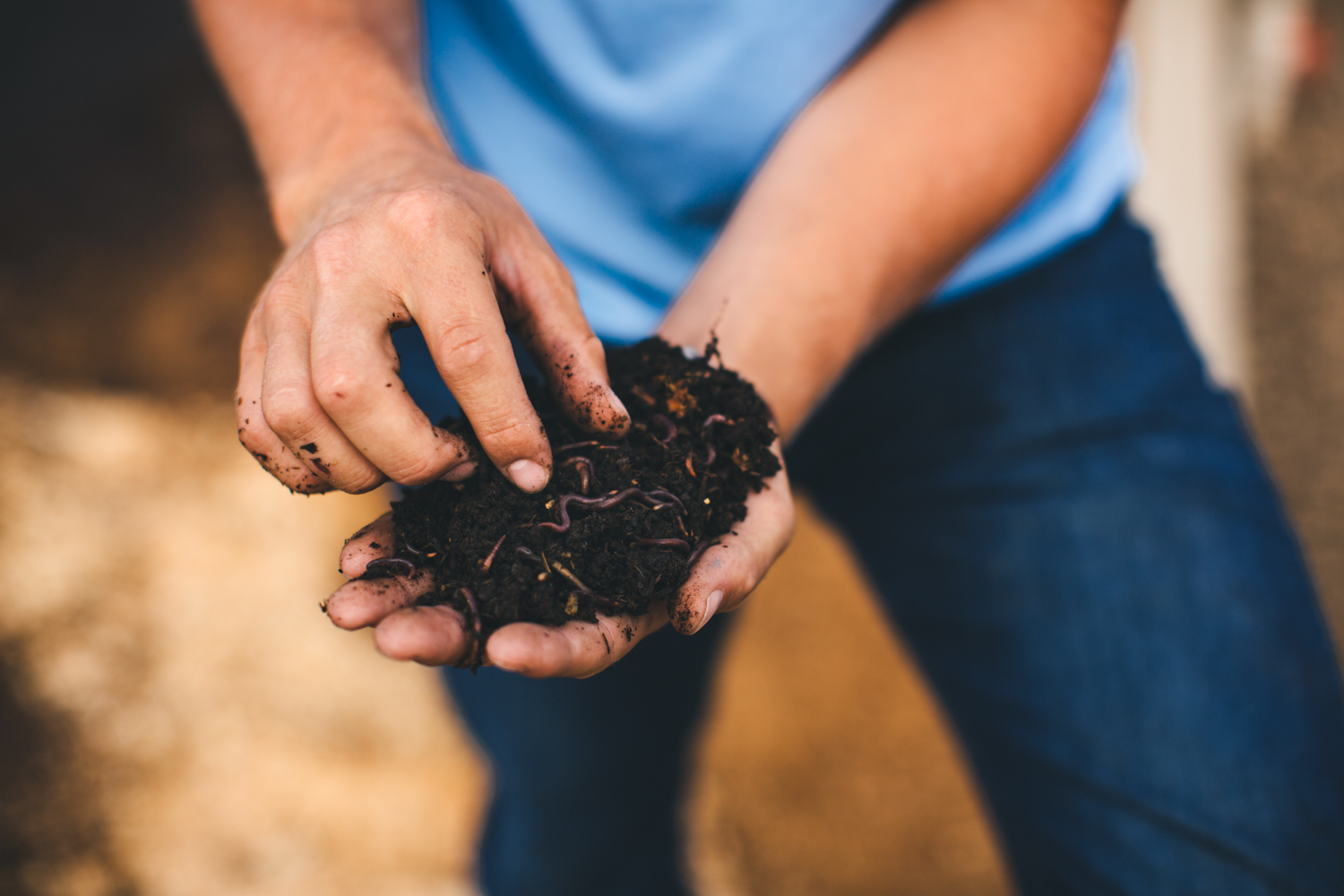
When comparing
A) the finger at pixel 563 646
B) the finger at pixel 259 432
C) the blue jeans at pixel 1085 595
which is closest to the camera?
the finger at pixel 563 646

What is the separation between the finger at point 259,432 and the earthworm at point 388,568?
0.33ft

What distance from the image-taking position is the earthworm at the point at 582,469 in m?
0.94

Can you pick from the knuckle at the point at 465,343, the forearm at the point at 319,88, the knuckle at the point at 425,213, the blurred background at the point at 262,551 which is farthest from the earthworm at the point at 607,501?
the blurred background at the point at 262,551

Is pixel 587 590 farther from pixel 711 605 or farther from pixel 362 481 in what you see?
pixel 362 481

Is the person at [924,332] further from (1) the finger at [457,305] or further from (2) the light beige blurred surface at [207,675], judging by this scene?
(2) the light beige blurred surface at [207,675]

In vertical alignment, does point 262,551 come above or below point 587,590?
below

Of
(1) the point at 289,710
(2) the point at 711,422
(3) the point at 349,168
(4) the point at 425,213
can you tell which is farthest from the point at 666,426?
(1) the point at 289,710

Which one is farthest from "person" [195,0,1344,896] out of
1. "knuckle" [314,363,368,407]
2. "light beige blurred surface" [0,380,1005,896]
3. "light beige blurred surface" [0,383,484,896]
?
"light beige blurred surface" [0,383,484,896]

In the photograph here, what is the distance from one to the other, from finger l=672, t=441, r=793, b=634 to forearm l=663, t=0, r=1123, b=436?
17cm

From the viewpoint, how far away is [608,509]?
917 mm

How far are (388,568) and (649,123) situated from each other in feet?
2.56

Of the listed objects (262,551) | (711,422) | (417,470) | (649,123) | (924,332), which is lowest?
(262,551)

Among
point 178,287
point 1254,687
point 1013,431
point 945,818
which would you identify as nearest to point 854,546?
point 1013,431

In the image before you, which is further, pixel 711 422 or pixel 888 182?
pixel 888 182
